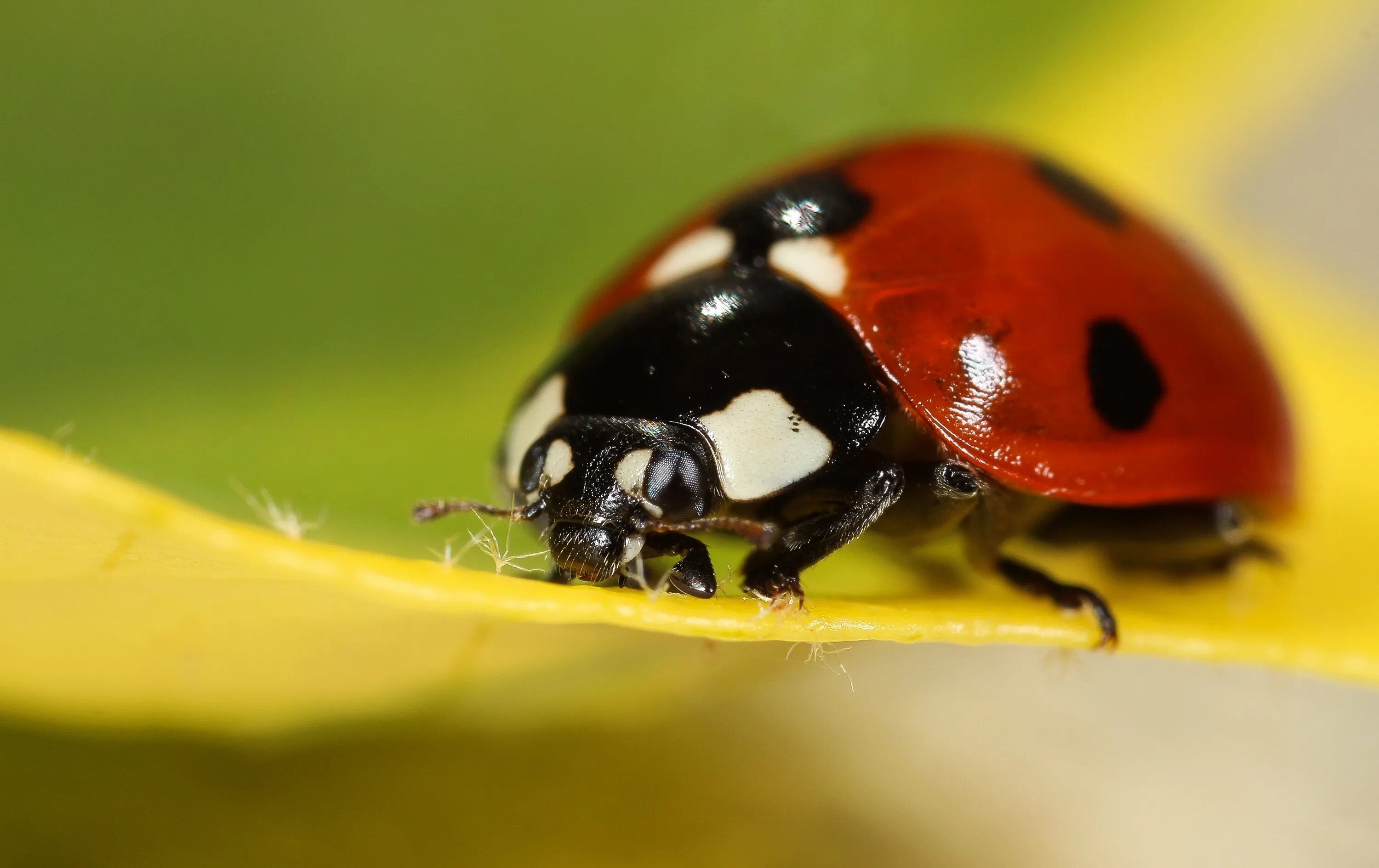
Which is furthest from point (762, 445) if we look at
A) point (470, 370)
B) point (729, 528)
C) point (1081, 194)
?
point (470, 370)

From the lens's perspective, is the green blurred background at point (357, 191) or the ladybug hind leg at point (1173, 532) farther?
the green blurred background at point (357, 191)

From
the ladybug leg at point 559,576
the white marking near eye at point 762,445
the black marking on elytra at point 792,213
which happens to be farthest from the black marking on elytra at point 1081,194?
the ladybug leg at point 559,576

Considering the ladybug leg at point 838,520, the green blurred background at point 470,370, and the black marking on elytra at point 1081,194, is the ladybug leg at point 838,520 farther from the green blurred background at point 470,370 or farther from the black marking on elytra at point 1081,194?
the black marking on elytra at point 1081,194

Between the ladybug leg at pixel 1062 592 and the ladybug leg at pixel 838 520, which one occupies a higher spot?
the ladybug leg at pixel 838 520

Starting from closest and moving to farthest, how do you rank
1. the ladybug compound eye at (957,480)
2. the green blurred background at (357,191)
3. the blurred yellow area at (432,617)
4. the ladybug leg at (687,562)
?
the blurred yellow area at (432,617) → the ladybug leg at (687,562) → the ladybug compound eye at (957,480) → the green blurred background at (357,191)

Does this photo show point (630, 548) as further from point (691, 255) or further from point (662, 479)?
point (691, 255)

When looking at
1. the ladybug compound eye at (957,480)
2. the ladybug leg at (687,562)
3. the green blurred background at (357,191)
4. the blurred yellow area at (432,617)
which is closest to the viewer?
the blurred yellow area at (432,617)

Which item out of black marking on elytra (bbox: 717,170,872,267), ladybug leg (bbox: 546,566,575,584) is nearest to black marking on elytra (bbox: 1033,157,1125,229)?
black marking on elytra (bbox: 717,170,872,267)
